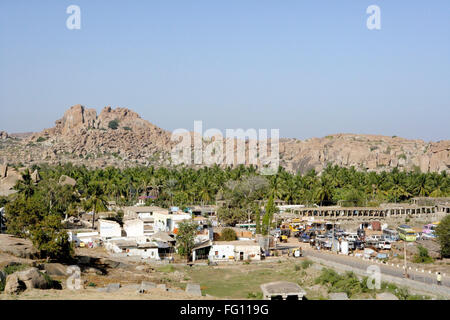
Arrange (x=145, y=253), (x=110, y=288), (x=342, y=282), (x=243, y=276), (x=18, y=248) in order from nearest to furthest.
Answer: (x=110, y=288), (x=342, y=282), (x=18, y=248), (x=243, y=276), (x=145, y=253)

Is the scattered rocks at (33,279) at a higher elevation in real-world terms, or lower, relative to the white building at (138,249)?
higher

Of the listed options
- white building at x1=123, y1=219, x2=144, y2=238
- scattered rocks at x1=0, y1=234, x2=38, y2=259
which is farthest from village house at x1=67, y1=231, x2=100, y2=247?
scattered rocks at x1=0, y1=234, x2=38, y2=259

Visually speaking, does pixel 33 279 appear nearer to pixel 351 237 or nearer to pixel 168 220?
pixel 168 220

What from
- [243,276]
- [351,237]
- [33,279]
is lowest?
[243,276]

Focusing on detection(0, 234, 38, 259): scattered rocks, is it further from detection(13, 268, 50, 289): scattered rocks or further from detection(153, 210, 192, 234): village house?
detection(153, 210, 192, 234): village house

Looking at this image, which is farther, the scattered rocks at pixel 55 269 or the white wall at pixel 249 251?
the white wall at pixel 249 251

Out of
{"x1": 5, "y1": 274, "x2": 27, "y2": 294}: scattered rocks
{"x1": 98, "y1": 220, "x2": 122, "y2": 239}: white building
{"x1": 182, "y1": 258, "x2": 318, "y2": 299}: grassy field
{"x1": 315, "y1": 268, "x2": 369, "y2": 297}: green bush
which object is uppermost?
{"x1": 5, "y1": 274, "x2": 27, "y2": 294}: scattered rocks

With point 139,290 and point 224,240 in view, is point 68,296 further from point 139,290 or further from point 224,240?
point 224,240

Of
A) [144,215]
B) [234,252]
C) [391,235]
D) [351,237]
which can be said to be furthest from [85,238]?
[391,235]

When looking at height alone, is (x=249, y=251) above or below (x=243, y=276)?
above

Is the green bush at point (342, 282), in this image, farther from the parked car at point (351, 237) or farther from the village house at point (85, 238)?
the village house at point (85, 238)

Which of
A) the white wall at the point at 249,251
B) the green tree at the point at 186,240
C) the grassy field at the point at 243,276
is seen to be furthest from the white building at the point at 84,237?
the white wall at the point at 249,251

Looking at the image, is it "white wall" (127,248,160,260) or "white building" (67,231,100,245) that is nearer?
"white wall" (127,248,160,260)
